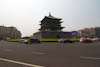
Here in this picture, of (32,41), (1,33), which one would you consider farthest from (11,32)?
(32,41)

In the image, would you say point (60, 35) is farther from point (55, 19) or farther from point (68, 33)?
point (55, 19)

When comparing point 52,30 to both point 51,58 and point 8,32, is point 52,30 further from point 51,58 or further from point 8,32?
point 8,32

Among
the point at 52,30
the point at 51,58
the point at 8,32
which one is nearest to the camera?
the point at 51,58

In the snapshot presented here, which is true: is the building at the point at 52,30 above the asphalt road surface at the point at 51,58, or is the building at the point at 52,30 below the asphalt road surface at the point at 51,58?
above

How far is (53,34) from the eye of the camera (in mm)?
58250

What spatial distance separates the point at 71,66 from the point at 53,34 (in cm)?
5249

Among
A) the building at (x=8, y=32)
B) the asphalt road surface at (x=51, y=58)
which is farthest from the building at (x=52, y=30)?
the building at (x=8, y=32)

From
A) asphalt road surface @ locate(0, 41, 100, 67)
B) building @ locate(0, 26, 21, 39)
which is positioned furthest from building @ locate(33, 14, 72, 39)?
building @ locate(0, 26, 21, 39)

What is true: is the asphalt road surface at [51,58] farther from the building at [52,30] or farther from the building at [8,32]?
the building at [8,32]

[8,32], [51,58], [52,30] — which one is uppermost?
[8,32]

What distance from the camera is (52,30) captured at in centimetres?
6244

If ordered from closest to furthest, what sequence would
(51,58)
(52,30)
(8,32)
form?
(51,58)
(52,30)
(8,32)

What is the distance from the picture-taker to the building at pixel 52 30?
5591 cm

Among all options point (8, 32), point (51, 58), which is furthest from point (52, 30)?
point (8, 32)
